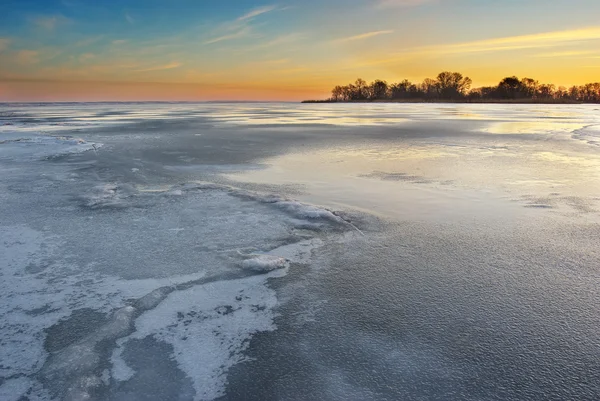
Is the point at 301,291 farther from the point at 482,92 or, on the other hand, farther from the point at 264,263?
the point at 482,92

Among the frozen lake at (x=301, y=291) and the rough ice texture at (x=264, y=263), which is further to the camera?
the rough ice texture at (x=264, y=263)

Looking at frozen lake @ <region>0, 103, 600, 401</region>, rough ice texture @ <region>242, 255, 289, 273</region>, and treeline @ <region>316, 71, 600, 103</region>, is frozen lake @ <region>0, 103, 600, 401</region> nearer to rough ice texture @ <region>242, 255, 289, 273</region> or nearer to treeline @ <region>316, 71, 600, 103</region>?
rough ice texture @ <region>242, 255, 289, 273</region>

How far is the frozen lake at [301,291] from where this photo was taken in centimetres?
223

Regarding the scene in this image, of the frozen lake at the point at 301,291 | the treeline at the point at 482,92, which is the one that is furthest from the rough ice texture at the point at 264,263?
the treeline at the point at 482,92

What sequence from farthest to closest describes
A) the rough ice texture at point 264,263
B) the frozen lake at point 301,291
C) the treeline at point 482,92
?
the treeline at point 482,92
the rough ice texture at point 264,263
the frozen lake at point 301,291

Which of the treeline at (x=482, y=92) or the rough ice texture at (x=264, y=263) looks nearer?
the rough ice texture at (x=264, y=263)

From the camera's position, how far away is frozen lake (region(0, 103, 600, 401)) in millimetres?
2234

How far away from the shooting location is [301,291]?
3.26m

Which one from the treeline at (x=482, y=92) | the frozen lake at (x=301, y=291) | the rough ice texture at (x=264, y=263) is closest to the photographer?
the frozen lake at (x=301, y=291)

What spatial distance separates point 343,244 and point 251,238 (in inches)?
39.7

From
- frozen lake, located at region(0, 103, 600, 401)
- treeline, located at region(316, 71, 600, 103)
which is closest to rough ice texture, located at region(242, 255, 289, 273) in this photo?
frozen lake, located at region(0, 103, 600, 401)

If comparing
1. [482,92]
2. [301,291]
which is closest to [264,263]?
[301,291]

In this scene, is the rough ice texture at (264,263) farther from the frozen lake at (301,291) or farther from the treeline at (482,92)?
the treeline at (482,92)

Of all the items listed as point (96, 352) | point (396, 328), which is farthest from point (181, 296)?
point (396, 328)
